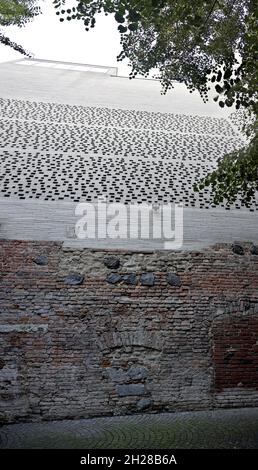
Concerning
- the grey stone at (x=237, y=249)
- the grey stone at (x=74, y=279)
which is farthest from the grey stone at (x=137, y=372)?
the grey stone at (x=237, y=249)

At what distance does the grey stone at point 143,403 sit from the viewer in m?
6.32

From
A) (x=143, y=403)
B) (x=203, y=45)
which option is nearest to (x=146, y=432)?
(x=143, y=403)

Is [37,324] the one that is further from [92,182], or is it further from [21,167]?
[21,167]

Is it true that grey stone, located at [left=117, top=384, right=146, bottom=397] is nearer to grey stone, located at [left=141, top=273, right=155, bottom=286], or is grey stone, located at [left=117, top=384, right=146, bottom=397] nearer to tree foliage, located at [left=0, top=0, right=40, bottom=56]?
grey stone, located at [left=141, top=273, right=155, bottom=286]

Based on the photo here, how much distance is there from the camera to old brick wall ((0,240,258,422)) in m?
6.20

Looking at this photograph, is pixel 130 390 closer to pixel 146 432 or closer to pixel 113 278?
pixel 146 432

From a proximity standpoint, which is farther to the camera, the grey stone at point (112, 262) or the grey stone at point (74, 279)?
the grey stone at point (112, 262)

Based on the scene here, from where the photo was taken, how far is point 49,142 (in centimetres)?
1055

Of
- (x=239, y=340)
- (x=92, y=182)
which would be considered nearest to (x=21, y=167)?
(x=92, y=182)

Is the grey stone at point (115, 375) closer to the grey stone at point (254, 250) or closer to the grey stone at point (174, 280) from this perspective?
the grey stone at point (174, 280)

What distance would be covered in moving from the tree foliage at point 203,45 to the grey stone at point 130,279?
158cm

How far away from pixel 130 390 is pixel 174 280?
1583mm

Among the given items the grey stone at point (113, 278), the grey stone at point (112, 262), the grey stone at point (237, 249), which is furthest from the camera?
the grey stone at point (237, 249)

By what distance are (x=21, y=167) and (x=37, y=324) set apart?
3680 mm
